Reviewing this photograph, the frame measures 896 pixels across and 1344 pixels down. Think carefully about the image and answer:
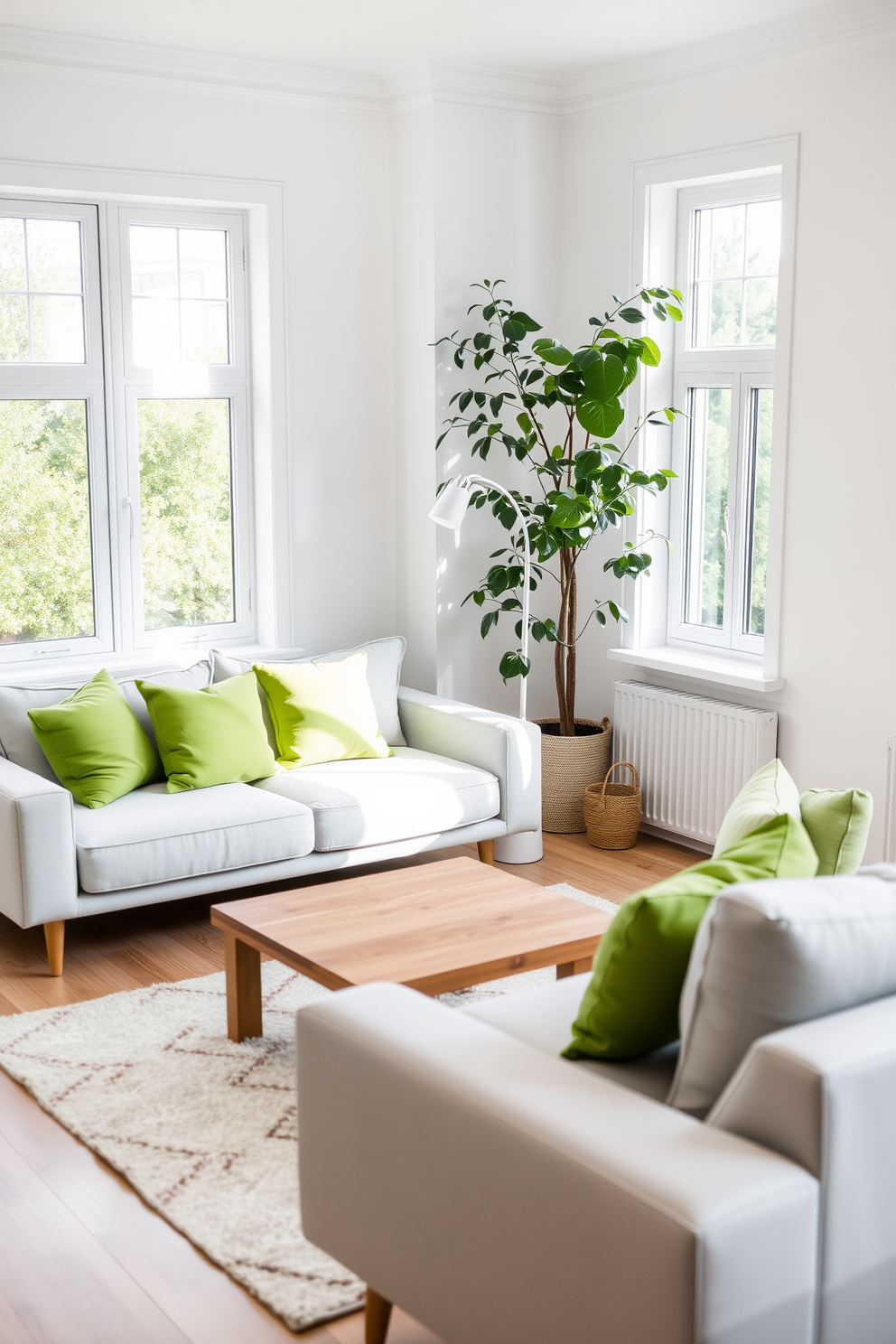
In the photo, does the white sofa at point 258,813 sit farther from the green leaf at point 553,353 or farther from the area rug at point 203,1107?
the green leaf at point 553,353

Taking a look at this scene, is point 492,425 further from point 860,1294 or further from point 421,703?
point 860,1294

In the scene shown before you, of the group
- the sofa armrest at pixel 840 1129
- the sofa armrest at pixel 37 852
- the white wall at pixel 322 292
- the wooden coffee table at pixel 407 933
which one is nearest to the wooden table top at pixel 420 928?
the wooden coffee table at pixel 407 933

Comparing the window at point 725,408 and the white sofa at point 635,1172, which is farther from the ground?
the window at point 725,408

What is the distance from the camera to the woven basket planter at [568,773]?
5.36 metres

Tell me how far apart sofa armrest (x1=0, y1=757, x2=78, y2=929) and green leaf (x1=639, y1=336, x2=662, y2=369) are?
2472mm

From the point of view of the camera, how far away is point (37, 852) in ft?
12.6

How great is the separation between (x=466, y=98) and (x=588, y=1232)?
14.5ft

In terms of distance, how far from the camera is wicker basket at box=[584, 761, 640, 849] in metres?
5.16

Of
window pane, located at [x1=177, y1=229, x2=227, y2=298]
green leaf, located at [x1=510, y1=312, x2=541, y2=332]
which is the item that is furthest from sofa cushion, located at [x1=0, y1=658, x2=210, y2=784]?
green leaf, located at [x1=510, y1=312, x2=541, y2=332]

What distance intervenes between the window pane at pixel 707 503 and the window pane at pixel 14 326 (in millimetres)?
2439

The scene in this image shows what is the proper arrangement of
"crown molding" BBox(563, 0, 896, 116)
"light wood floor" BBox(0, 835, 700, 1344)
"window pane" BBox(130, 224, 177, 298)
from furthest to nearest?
1. "window pane" BBox(130, 224, 177, 298)
2. "crown molding" BBox(563, 0, 896, 116)
3. "light wood floor" BBox(0, 835, 700, 1344)

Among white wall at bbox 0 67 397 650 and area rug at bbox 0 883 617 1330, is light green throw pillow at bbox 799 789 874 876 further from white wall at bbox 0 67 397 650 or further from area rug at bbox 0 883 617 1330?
white wall at bbox 0 67 397 650

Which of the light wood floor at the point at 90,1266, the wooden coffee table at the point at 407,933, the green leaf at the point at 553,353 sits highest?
the green leaf at the point at 553,353

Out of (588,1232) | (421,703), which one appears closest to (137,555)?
(421,703)
